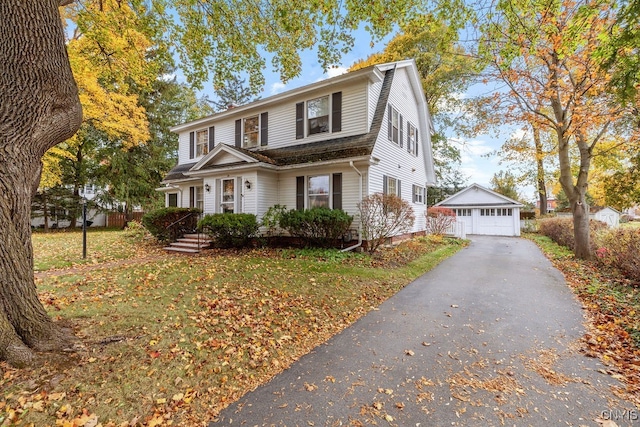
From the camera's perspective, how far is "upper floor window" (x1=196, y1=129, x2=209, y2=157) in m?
16.1

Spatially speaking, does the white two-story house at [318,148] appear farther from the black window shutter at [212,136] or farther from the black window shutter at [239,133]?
the black window shutter at [212,136]

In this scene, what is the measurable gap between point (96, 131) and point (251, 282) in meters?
22.5

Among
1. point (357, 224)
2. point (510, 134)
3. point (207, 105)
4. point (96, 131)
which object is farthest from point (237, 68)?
point (207, 105)

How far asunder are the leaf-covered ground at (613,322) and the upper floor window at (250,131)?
43.1 ft

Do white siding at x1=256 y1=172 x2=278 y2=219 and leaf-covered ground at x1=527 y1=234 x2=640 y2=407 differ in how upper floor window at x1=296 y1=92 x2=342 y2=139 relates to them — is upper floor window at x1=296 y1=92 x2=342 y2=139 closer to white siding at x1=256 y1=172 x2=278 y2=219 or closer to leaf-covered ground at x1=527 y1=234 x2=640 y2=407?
white siding at x1=256 y1=172 x2=278 y2=219

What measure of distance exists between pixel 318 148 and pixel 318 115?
166 cm

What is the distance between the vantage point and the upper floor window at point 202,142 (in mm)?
16122

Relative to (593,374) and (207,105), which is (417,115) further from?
(207,105)

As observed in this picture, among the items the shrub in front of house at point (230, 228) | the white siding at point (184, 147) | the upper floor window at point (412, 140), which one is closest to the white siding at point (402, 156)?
the upper floor window at point (412, 140)

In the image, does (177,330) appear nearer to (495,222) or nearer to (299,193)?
(299,193)

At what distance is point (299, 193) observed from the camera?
11938 mm

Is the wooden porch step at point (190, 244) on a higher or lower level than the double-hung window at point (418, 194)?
lower

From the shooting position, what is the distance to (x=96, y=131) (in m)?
21.3

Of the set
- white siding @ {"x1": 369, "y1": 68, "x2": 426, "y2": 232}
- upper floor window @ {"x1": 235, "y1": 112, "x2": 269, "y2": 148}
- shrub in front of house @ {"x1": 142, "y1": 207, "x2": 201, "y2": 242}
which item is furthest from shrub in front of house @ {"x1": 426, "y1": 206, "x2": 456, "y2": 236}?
shrub in front of house @ {"x1": 142, "y1": 207, "x2": 201, "y2": 242}
